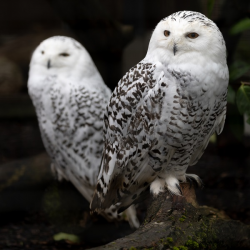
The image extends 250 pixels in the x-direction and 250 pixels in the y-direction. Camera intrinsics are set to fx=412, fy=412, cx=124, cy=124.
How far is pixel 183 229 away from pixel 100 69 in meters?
1.55

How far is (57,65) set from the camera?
2.02 metres

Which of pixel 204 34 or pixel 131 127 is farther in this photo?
pixel 131 127

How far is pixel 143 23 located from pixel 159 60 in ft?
3.52

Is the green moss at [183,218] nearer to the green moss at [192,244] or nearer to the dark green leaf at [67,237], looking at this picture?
the green moss at [192,244]

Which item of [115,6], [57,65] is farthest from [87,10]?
[57,65]

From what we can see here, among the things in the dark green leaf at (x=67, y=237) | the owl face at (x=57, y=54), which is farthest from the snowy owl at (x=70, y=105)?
the dark green leaf at (x=67, y=237)

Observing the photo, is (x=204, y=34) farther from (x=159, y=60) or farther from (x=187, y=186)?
(x=187, y=186)

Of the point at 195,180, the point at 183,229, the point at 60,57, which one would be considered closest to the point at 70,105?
the point at 60,57

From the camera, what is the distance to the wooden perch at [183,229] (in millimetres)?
1164

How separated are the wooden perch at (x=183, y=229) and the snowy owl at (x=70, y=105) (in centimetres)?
57

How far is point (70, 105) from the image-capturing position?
1.93 meters

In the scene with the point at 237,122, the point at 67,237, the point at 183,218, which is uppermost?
the point at 183,218

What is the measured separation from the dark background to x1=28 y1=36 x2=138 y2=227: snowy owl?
35 centimetres

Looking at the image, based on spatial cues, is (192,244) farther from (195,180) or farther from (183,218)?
(195,180)
